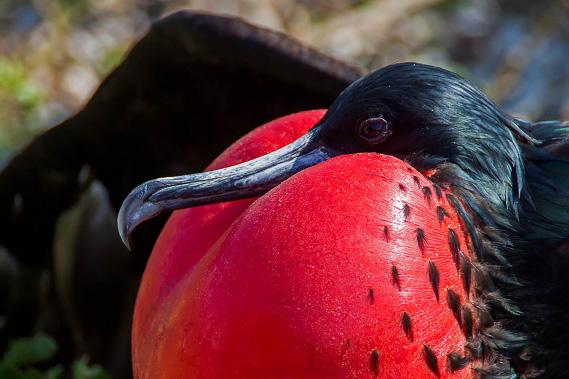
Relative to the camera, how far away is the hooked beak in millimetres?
1600

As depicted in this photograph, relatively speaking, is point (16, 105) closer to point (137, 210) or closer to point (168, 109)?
point (168, 109)

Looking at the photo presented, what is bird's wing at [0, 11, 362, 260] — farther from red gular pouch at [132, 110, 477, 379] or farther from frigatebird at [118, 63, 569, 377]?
red gular pouch at [132, 110, 477, 379]

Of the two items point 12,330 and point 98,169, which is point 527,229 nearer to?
point 98,169

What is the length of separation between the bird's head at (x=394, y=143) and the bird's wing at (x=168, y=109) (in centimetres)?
64

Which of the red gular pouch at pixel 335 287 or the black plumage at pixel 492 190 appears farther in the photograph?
the black plumage at pixel 492 190

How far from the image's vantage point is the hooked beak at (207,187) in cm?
160

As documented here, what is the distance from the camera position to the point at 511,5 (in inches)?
218

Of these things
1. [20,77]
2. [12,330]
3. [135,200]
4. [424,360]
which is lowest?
[12,330]

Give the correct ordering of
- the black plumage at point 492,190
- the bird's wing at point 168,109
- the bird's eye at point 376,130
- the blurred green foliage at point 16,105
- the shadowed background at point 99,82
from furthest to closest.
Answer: the blurred green foliage at point 16,105 → the shadowed background at point 99,82 → the bird's wing at point 168,109 → the bird's eye at point 376,130 → the black plumage at point 492,190

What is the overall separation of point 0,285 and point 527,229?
162 cm

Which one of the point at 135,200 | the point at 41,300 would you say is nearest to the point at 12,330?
the point at 41,300

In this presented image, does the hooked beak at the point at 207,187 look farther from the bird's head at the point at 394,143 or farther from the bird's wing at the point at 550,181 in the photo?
the bird's wing at the point at 550,181

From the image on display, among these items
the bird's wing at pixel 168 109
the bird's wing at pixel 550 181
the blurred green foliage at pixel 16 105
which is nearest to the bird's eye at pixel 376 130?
the bird's wing at pixel 550 181

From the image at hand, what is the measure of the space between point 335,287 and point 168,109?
46.2 inches
